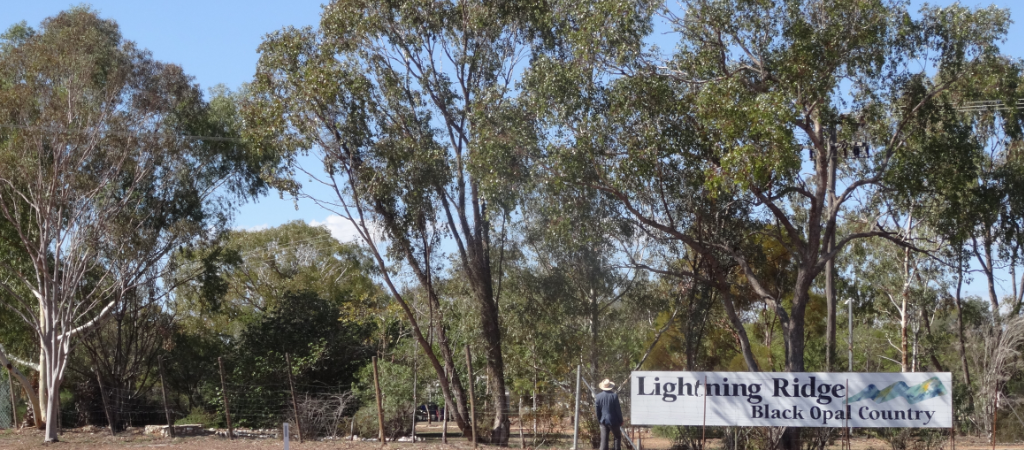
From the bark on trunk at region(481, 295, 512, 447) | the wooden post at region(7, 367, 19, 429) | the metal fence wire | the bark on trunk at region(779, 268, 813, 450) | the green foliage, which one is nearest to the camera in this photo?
the bark on trunk at region(779, 268, 813, 450)

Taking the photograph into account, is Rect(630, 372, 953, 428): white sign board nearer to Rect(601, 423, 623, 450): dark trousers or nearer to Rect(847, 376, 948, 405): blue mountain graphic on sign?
Rect(847, 376, 948, 405): blue mountain graphic on sign

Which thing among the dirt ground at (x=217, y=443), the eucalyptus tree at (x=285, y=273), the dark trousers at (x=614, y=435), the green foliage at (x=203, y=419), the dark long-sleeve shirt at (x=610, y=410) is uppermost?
the eucalyptus tree at (x=285, y=273)

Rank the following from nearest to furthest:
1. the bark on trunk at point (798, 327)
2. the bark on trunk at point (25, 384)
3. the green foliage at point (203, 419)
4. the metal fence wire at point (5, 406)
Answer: the bark on trunk at point (798, 327) < the bark on trunk at point (25, 384) < the green foliage at point (203, 419) < the metal fence wire at point (5, 406)

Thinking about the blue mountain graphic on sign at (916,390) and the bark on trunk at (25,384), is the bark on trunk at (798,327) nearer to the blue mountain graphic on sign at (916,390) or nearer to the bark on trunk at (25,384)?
the blue mountain graphic on sign at (916,390)

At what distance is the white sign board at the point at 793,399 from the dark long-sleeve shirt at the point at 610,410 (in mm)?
729

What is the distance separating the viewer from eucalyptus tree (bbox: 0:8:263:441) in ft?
79.1

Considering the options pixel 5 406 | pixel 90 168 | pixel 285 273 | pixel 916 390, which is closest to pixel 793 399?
pixel 916 390

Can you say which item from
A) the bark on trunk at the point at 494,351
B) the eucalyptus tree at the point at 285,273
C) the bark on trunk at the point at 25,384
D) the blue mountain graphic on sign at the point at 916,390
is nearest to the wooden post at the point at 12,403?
the bark on trunk at the point at 25,384

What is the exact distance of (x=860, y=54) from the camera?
17.7 m

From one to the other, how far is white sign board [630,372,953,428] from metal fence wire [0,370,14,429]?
25788 mm

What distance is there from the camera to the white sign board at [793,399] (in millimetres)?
16234

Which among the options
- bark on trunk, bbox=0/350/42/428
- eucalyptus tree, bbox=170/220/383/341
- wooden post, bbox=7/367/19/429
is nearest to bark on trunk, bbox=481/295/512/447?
bark on trunk, bbox=0/350/42/428

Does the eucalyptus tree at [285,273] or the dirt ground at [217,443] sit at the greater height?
the eucalyptus tree at [285,273]

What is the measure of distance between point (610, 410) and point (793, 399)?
347 centimetres
